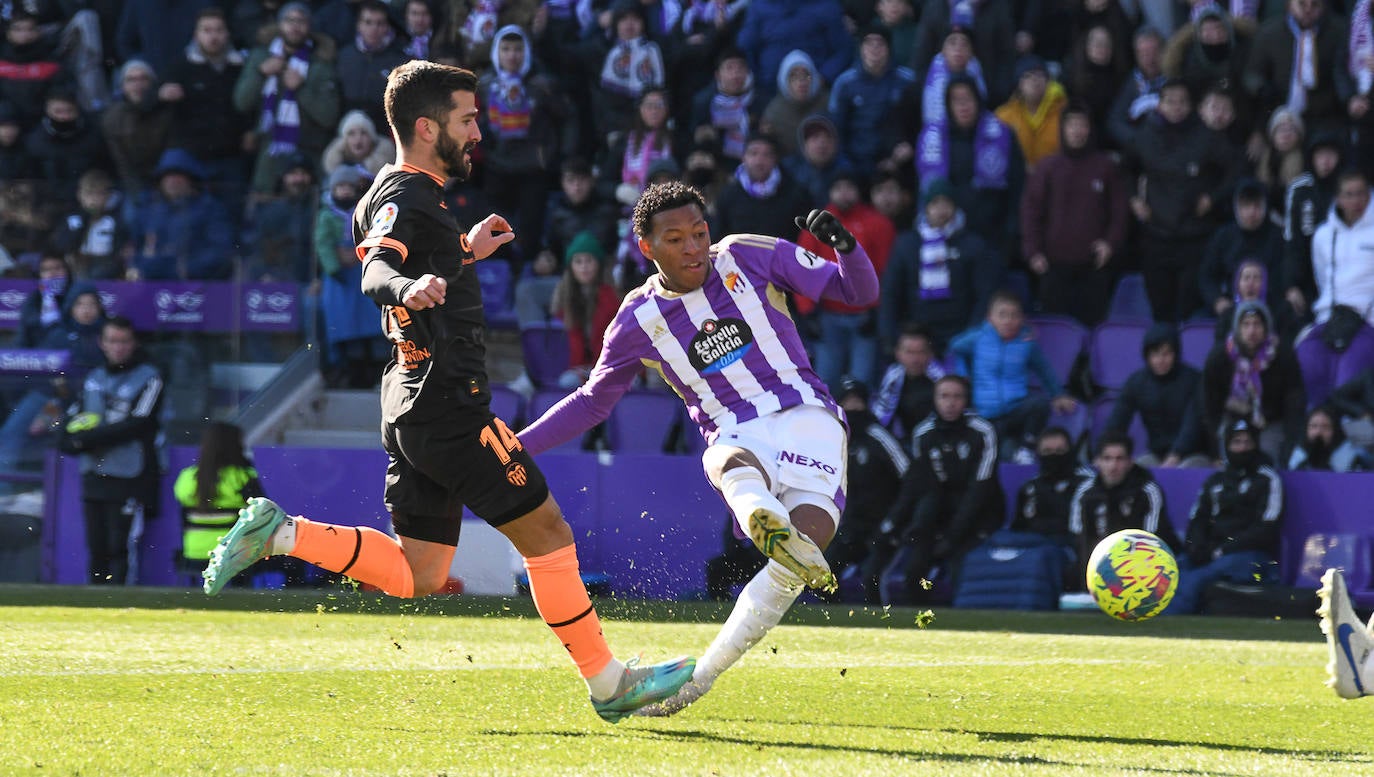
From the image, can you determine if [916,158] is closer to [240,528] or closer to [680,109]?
[680,109]

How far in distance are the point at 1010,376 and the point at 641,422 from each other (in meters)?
2.66

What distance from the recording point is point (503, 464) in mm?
5500

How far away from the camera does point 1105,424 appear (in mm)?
12305

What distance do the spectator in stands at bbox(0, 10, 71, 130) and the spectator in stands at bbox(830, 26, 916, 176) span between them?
6667 millimetres

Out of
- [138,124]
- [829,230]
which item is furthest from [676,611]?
[138,124]

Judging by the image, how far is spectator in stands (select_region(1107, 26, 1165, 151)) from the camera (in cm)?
1320

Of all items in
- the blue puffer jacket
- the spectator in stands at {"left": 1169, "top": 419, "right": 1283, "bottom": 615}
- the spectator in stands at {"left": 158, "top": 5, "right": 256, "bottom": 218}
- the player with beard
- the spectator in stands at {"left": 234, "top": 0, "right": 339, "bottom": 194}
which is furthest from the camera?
the spectator in stands at {"left": 158, "top": 5, "right": 256, "bottom": 218}

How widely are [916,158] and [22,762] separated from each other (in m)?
9.58

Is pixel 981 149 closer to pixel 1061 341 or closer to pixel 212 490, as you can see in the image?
pixel 1061 341

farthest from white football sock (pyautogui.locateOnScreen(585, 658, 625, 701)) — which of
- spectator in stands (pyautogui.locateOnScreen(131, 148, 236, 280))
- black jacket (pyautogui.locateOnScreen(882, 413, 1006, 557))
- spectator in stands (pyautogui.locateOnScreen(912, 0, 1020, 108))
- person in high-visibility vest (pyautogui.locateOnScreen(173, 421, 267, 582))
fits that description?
spectator in stands (pyautogui.locateOnScreen(912, 0, 1020, 108))

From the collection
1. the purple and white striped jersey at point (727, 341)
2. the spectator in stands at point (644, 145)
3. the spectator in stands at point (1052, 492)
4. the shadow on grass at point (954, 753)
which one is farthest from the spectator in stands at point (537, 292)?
the shadow on grass at point (954, 753)

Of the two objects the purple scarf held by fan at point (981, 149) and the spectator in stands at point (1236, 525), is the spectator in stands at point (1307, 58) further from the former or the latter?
the spectator in stands at point (1236, 525)

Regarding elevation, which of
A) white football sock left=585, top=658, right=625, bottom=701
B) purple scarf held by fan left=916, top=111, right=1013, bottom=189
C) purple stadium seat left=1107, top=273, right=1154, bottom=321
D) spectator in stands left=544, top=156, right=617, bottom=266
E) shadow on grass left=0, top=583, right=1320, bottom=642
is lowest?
shadow on grass left=0, top=583, right=1320, bottom=642

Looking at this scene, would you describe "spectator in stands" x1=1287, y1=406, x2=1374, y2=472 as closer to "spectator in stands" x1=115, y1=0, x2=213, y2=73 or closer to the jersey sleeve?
the jersey sleeve
